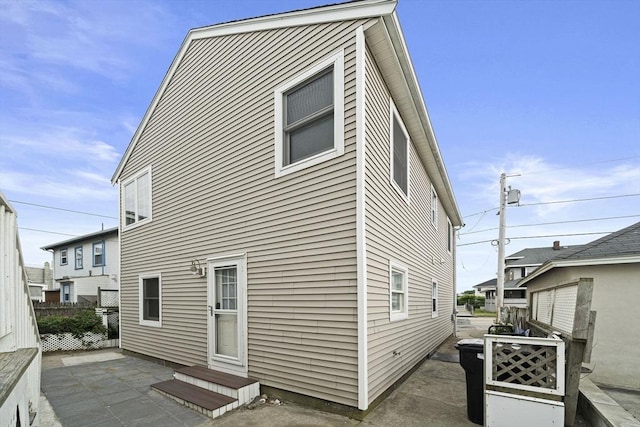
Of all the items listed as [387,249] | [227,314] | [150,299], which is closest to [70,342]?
[150,299]

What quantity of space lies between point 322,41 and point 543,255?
1644 inches

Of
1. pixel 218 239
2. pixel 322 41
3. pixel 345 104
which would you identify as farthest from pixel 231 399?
pixel 322 41

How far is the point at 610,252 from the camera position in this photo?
8.01 meters

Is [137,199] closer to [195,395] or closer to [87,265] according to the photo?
[195,395]

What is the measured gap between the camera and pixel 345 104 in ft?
15.4

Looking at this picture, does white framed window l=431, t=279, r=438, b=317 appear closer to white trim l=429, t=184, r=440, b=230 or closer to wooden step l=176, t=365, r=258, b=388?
white trim l=429, t=184, r=440, b=230

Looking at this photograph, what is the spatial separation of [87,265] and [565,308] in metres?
21.0

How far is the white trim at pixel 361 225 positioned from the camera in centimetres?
418

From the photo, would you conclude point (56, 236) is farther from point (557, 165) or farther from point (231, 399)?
point (557, 165)

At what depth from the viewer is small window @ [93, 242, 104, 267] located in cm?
1766

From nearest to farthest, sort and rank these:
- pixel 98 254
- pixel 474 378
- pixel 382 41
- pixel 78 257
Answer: pixel 474 378
pixel 382 41
pixel 98 254
pixel 78 257

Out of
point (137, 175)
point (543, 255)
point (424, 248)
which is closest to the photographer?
point (424, 248)

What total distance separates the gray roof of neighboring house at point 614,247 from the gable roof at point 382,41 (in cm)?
415

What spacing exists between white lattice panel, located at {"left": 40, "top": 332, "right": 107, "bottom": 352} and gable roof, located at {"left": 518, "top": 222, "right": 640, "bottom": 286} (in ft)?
44.3
